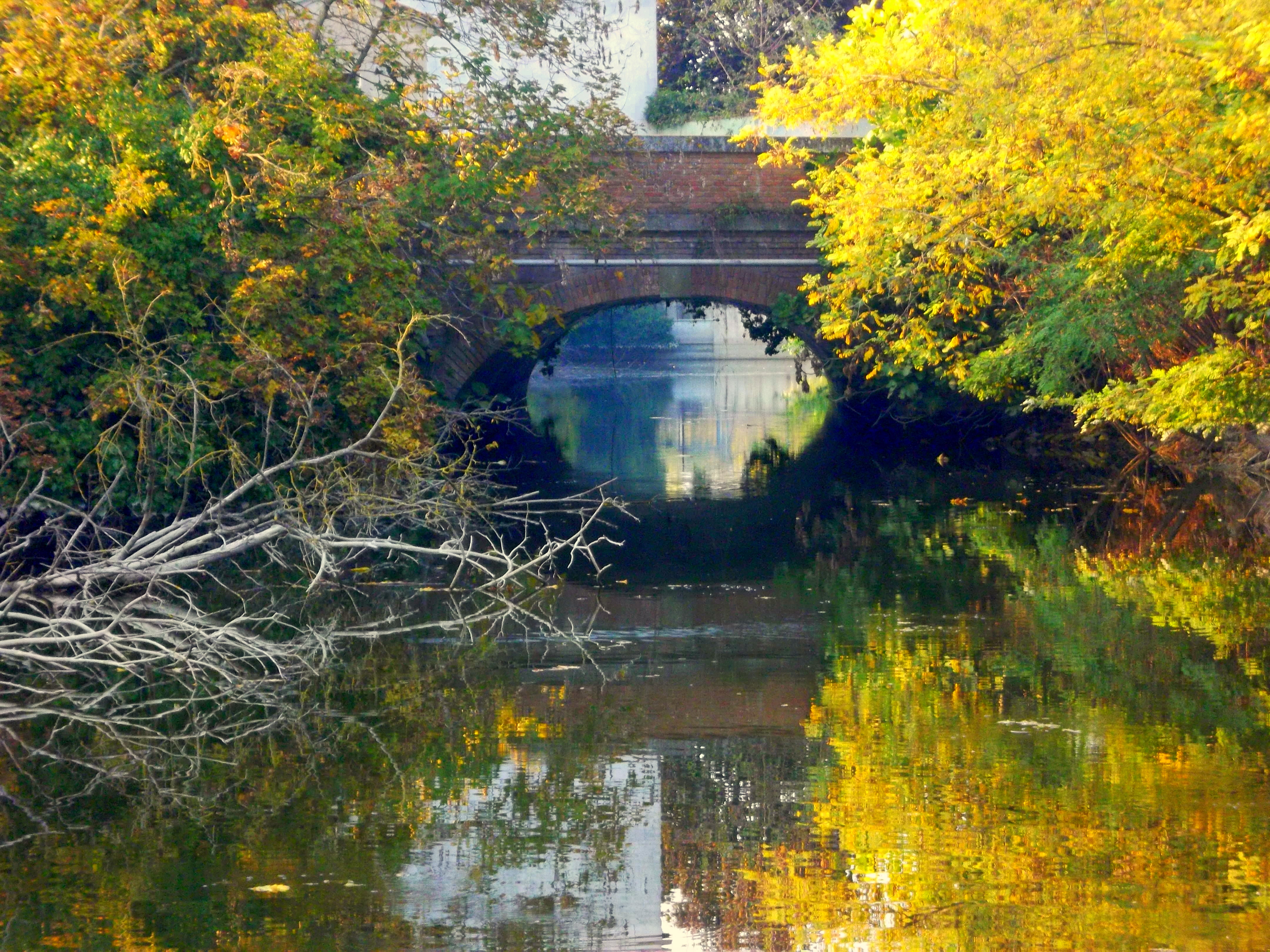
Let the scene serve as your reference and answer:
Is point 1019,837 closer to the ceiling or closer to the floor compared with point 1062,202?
closer to the floor

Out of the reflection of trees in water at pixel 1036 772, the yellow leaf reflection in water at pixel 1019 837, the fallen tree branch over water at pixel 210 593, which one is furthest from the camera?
the fallen tree branch over water at pixel 210 593

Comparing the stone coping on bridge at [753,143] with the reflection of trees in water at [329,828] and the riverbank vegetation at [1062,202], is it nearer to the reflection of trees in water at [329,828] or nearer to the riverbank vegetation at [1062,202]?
the riverbank vegetation at [1062,202]

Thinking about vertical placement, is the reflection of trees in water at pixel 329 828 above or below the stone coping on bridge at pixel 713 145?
below

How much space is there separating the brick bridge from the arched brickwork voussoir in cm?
2

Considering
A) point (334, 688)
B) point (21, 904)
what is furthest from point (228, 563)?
point (21, 904)

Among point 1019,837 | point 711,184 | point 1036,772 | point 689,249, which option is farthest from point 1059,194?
point 689,249

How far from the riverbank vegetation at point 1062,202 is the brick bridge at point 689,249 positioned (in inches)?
62.2

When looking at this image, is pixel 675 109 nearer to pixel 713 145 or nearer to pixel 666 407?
pixel 713 145

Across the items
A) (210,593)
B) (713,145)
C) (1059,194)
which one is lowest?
(210,593)

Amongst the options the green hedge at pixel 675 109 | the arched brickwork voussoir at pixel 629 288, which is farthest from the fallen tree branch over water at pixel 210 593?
the green hedge at pixel 675 109

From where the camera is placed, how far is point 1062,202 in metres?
13.0

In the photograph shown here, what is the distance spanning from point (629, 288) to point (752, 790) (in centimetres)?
1756

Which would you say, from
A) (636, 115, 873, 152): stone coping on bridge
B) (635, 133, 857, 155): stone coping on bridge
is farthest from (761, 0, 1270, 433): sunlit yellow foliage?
(635, 133, 857, 155): stone coping on bridge

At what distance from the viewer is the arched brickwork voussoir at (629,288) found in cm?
2284
